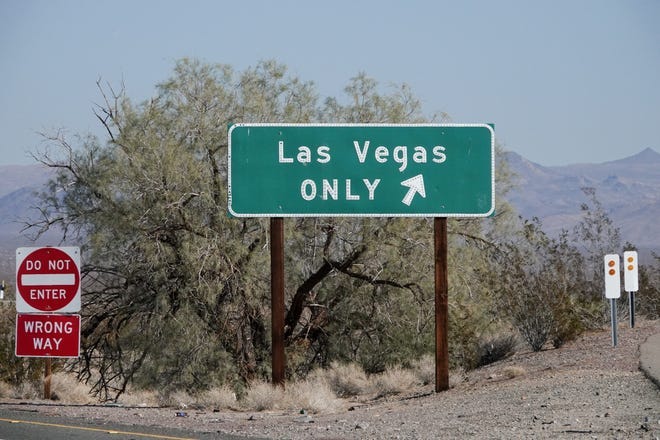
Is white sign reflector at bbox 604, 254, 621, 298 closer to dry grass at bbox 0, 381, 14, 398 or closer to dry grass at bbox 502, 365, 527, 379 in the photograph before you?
dry grass at bbox 502, 365, 527, 379

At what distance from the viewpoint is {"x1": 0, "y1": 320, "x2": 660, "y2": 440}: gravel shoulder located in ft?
37.3

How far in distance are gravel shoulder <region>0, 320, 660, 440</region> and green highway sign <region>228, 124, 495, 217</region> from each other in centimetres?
281

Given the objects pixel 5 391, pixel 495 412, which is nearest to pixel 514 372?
pixel 495 412

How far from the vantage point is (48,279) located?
16625mm

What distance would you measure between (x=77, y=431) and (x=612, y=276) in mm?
10797

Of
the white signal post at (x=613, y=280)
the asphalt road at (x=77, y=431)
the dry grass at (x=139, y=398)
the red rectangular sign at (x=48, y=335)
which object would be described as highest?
the white signal post at (x=613, y=280)

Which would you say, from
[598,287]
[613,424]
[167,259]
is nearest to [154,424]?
[613,424]

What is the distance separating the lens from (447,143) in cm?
1645

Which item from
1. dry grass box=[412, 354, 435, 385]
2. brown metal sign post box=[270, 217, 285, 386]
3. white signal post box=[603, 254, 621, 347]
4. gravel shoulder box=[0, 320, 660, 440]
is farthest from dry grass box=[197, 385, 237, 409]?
white signal post box=[603, 254, 621, 347]

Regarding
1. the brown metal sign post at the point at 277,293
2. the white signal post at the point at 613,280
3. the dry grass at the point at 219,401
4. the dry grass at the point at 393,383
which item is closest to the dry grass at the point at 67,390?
the dry grass at the point at 219,401

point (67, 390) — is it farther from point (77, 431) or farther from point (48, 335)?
point (77, 431)

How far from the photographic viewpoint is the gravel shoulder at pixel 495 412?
1138cm

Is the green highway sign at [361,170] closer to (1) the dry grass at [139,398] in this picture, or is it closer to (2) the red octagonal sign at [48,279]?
(2) the red octagonal sign at [48,279]

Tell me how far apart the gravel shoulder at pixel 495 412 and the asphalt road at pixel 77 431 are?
0.31 m
